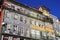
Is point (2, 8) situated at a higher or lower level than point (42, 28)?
higher

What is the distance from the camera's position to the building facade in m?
37.5

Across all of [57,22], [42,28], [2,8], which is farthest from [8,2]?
[57,22]

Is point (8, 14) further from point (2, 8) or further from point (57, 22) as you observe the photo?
point (57, 22)

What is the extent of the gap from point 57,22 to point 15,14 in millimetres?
18891

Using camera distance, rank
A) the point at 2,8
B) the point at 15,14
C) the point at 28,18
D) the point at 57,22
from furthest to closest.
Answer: the point at 57,22, the point at 28,18, the point at 15,14, the point at 2,8

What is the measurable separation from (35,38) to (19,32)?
544cm

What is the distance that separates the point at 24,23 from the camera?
137 feet

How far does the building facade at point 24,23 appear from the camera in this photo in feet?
123

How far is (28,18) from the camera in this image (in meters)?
43.2

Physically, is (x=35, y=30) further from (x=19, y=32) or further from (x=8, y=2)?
(x=8, y=2)

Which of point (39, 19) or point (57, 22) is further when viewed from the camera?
point (57, 22)

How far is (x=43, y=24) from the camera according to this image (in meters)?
46.8

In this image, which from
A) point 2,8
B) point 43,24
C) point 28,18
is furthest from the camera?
point 43,24

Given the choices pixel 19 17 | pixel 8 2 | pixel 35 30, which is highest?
pixel 8 2
